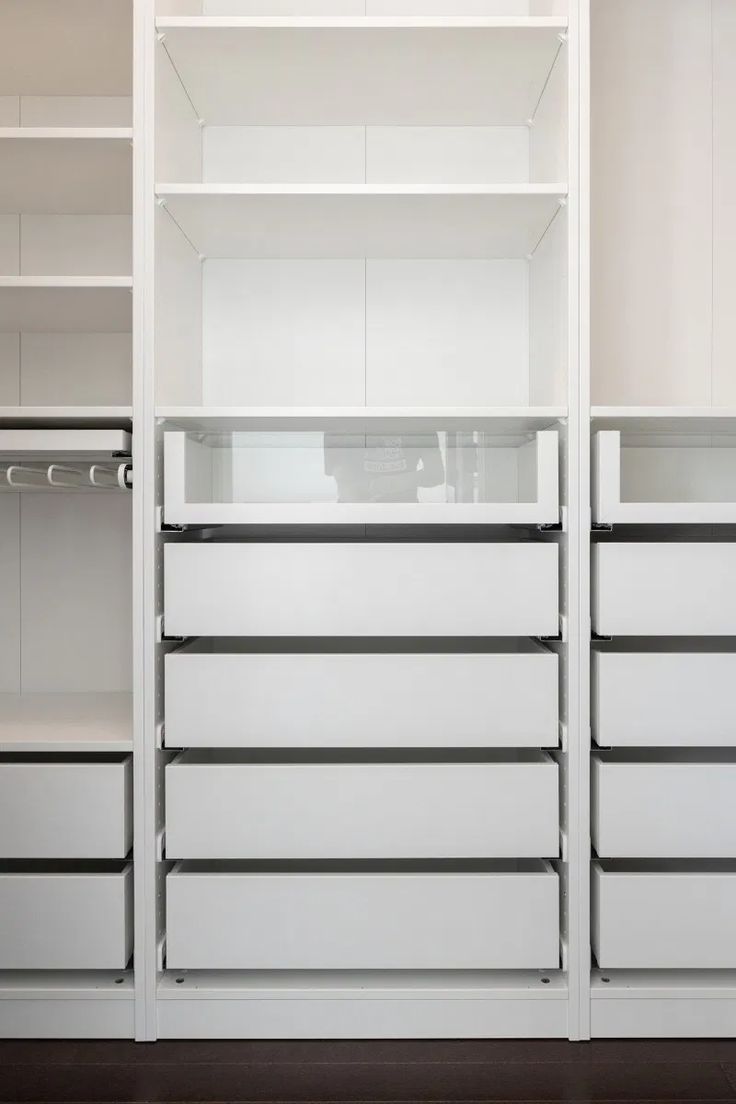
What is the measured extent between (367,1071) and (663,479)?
1.31 m

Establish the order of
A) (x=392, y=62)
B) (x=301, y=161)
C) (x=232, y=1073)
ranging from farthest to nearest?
(x=301, y=161) < (x=392, y=62) < (x=232, y=1073)

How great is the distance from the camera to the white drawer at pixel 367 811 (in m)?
1.70

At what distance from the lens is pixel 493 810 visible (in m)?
1.70

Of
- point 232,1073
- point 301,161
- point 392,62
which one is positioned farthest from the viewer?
point 301,161

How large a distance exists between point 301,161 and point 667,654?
1.45 metres

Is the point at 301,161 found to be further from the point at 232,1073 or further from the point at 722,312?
the point at 232,1073

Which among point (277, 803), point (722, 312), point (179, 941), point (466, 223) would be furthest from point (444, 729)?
point (722, 312)

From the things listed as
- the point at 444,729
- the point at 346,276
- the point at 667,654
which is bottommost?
the point at 444,729

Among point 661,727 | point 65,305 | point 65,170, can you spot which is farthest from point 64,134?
point 661,727

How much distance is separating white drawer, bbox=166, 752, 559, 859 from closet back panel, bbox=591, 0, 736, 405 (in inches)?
43.0

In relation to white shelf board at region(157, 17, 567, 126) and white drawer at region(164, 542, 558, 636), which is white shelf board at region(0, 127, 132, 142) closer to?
white shelf board at region(157, 17, 567, 126)

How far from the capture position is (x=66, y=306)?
1849 millimetres

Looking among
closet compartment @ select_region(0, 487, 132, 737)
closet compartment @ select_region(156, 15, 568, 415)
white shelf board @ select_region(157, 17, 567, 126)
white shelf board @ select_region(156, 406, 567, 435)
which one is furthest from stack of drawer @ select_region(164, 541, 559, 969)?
white shelf board @ select_region(157, 17, 567, 126)

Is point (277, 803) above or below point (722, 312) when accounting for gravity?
below
